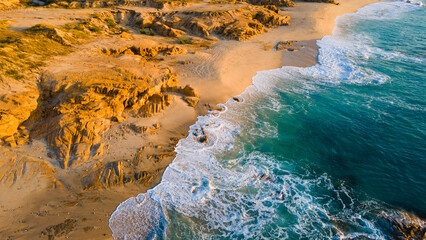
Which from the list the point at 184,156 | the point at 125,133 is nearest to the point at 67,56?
the point at 125,133

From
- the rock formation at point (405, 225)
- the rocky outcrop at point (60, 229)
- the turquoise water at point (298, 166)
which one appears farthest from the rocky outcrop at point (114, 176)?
the rock formation at point (405, 225)

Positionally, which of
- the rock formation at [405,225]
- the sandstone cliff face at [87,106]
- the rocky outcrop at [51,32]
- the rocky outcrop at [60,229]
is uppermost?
the rocky outcrop at [51,32]

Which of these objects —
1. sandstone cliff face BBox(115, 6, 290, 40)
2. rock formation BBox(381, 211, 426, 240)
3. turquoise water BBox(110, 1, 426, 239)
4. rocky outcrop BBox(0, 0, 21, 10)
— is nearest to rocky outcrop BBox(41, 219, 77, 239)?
turquoise water BBox(110, 1, 426, 239)

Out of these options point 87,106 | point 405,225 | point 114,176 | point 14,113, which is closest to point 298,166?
point 405,225

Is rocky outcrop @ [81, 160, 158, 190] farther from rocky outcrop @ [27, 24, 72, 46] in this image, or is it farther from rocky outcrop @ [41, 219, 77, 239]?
rocky outcrop @ [27, 24, 72, 46]

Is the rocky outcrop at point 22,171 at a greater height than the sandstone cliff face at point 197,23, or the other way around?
the sandstone cliff face at point 197,23

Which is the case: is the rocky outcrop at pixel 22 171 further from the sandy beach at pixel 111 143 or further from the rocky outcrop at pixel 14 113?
the rocky outcrop at pixel 14 113
